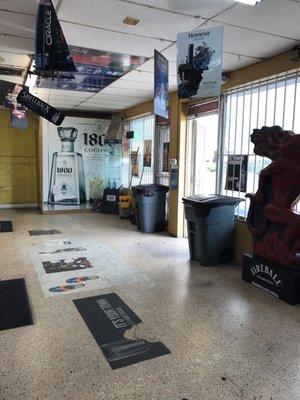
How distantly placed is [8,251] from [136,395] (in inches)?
143

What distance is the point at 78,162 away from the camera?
28.8 ft

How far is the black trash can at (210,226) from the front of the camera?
14.2ft

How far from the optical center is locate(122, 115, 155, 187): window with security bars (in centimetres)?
740

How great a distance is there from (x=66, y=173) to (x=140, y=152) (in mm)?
2153

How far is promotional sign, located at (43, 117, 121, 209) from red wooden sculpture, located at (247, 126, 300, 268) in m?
5.71

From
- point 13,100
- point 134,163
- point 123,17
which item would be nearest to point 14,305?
point 123,17

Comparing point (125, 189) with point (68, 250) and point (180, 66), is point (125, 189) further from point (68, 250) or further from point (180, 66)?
point (180, 66)

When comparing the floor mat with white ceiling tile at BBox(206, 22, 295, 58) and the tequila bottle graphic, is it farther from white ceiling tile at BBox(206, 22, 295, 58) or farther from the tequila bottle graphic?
white ceiling tile at BBox(206, 22, 295, 58)

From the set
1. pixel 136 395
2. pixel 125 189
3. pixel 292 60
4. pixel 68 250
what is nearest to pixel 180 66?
pixel 292 60

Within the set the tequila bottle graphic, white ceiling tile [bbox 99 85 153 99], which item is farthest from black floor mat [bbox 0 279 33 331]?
the tequila bottle graphic

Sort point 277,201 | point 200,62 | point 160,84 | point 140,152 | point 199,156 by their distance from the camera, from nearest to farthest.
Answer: point 200,62 < point 160,84 < point 277,201 < point 199,156 < point 140,152

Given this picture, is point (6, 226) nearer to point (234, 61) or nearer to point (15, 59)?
point (15, 59)

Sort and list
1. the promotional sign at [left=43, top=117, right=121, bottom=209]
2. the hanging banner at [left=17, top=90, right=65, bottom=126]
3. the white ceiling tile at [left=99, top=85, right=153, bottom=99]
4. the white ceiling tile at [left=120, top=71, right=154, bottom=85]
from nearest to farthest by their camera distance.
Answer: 1. the hanging banner at [left=17, top=90, right=65, bottom=126]
2. the white ceiling tile at [left=120, top=71, right=154, bottom=85]
3. the white ceiling tile at [left=99, top=85, right=153, bottom=99]
4. the promotional sign at [left=43, top=117, right=121, bottom=209]

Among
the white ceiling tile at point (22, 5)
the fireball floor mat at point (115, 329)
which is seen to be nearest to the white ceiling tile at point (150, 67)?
the white ceiling tile at point (22, 5)
